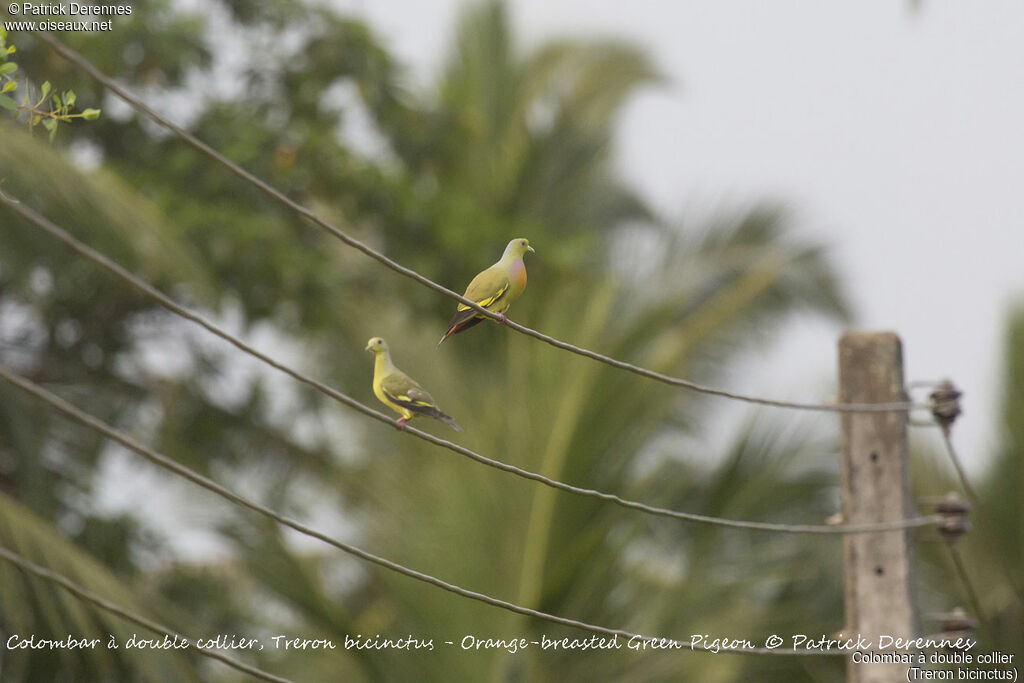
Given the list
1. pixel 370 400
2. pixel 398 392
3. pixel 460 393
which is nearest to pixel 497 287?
pixel 398 392

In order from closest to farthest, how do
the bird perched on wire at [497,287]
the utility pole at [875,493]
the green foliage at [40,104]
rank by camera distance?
the green foliage at [40,104] → the bird perched on wire at [497,287] → the utility pole at [875,493]

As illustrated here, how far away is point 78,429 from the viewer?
30.5 ft

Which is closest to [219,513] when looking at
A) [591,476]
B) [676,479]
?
[591,476]

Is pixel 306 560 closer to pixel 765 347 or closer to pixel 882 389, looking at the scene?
pixel 882 389

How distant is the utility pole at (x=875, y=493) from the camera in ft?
15.6

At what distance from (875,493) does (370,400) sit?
6.38m

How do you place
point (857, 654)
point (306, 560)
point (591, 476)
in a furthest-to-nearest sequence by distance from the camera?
point (306, 560) < point (591, 476) < point (857, 654)

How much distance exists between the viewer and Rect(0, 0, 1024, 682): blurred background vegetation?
24.2 feet

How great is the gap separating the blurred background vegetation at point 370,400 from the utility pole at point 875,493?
1.41 m

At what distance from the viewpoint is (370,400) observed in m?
10.7

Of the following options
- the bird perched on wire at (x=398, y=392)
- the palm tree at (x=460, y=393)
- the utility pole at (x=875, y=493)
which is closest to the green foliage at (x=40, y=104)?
the bird perched on wire at (x=398, y=392)

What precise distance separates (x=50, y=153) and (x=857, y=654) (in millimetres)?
5020

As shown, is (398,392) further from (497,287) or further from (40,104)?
(40,104)

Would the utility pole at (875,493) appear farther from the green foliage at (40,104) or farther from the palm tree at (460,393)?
the green foliage at (40,104)
